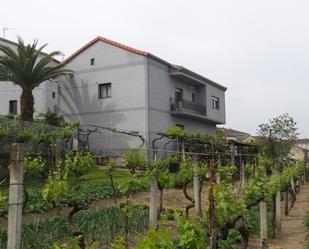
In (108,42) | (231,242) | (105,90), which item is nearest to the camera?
(231,242)

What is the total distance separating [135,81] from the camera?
28.6 meters

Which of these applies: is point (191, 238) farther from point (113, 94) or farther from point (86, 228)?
point (113, 94)

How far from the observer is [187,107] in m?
33.1

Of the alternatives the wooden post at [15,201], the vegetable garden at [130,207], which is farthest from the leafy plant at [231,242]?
the wooden post at [15,201]

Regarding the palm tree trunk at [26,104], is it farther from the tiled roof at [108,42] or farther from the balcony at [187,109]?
the balcony at [187,109]

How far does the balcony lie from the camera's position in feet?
103

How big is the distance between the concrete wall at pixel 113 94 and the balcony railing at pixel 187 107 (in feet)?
12.0

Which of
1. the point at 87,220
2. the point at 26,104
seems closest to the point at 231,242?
the point at 87,220

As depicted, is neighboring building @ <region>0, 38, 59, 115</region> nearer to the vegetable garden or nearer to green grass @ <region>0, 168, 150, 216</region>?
the vegetable garden

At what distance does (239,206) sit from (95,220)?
400 centimetres

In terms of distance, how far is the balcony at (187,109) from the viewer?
31.3 meters

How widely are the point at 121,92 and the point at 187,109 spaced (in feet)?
19.8

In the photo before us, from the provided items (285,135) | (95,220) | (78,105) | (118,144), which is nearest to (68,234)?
(95,220)

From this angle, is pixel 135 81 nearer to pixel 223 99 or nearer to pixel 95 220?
pixel 223 99
